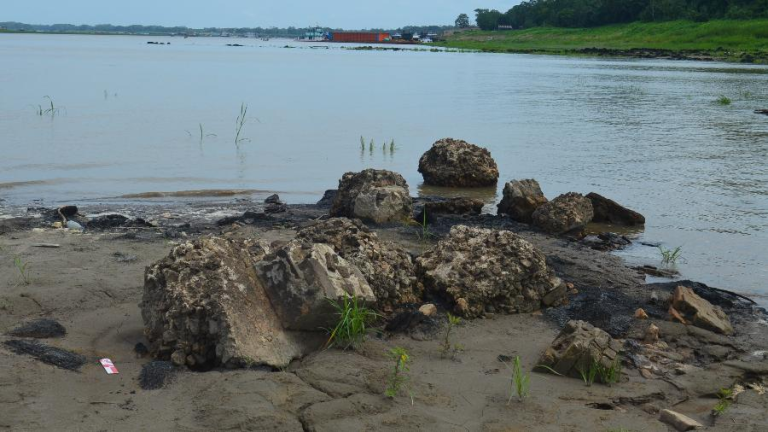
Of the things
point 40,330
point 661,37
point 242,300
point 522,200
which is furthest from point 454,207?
point 661,37

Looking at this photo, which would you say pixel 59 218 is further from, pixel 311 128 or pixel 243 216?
pixel 311 128

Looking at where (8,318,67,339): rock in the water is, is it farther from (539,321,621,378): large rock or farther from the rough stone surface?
(539,321,621,378): large rock

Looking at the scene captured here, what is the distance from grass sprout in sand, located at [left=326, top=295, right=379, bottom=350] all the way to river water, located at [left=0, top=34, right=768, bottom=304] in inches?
149

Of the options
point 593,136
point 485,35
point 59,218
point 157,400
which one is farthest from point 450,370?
point 485,35

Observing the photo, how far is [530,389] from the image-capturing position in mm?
4668

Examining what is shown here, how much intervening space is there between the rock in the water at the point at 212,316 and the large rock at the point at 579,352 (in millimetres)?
1425

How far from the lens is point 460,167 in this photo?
39.2 feet

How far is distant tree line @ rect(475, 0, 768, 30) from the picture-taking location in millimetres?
79812

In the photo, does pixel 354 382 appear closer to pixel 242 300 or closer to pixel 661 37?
pixel 242 300

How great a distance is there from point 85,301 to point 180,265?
110cm

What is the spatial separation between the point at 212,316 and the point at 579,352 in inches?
84.4

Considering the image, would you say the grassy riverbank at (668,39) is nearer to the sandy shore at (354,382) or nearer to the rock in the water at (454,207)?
the rock in the water at (454,207)

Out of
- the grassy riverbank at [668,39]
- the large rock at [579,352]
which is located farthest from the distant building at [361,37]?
the large rock at [579,352]

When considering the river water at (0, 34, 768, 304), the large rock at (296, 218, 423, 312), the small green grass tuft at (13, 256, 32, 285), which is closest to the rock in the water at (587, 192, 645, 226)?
the river water at (0, 34, 768, 304)
